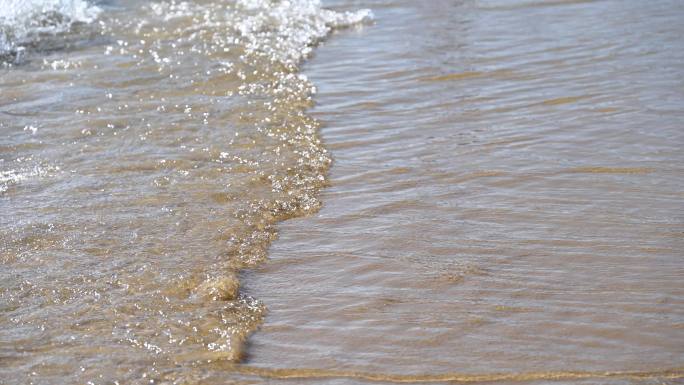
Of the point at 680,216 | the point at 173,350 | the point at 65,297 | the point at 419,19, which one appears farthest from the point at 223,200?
the point at 419,19

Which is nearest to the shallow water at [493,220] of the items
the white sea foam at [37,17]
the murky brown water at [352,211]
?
the murky brown water at [352,211]

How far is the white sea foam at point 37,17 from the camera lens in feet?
26.5

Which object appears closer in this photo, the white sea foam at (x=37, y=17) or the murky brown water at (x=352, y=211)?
the murky brown water at (x=352, y=211)

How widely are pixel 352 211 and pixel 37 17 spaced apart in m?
5.53

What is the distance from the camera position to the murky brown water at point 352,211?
313 cm

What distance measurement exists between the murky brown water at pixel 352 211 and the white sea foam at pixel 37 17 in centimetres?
77

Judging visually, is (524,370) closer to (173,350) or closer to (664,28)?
(173,350)

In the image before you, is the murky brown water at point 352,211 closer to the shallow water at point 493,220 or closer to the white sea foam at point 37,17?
the shallow water at point 493,220

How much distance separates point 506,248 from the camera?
3807 mm

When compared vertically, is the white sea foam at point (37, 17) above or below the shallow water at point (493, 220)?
Answer: above

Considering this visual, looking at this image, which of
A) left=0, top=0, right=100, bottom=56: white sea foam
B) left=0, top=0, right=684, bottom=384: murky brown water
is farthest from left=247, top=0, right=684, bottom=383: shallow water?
left=0, top=0, right=100, bottom=56: white sea foam

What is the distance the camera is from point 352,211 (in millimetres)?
4297

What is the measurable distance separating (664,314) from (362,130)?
8.41 feet

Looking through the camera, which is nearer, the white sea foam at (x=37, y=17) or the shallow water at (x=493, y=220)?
the shallow water at (x=493, y=220)
